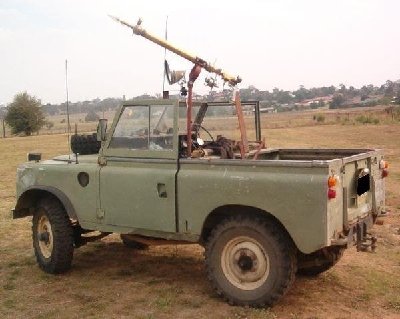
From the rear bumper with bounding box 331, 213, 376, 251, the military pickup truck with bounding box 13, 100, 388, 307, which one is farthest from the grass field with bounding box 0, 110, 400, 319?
the rear bumper with bounding box 331, 213, 376, 251

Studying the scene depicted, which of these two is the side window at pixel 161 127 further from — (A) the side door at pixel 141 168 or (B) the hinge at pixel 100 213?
(B) the hinge at pixel 100 213

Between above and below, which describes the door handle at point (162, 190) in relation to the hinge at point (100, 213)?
above

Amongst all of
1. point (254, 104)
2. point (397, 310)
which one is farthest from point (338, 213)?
point (254, 104)

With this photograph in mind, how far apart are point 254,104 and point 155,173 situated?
72.8 inches

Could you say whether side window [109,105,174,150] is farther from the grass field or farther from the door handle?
the grass field

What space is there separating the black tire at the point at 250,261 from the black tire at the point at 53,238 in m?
2.02

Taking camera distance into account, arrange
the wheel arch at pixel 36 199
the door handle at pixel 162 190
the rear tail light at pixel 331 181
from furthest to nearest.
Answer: the wheel arch at pixel 36 199 < the door handle at pixel 162 190 < the rear tail light at pixel 331 181

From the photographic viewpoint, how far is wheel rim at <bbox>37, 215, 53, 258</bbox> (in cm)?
692

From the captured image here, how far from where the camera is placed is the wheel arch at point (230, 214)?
5.21m

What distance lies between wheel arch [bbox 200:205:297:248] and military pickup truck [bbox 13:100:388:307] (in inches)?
0.4

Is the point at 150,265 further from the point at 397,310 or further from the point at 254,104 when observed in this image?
the point at 397,310

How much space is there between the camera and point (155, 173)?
5.79 m

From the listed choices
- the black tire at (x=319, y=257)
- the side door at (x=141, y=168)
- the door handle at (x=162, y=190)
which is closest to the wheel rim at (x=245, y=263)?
the black tire at (x=319, y=257)

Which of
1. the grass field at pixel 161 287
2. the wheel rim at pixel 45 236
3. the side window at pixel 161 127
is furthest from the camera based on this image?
the wheel rim at pixel 45 236
